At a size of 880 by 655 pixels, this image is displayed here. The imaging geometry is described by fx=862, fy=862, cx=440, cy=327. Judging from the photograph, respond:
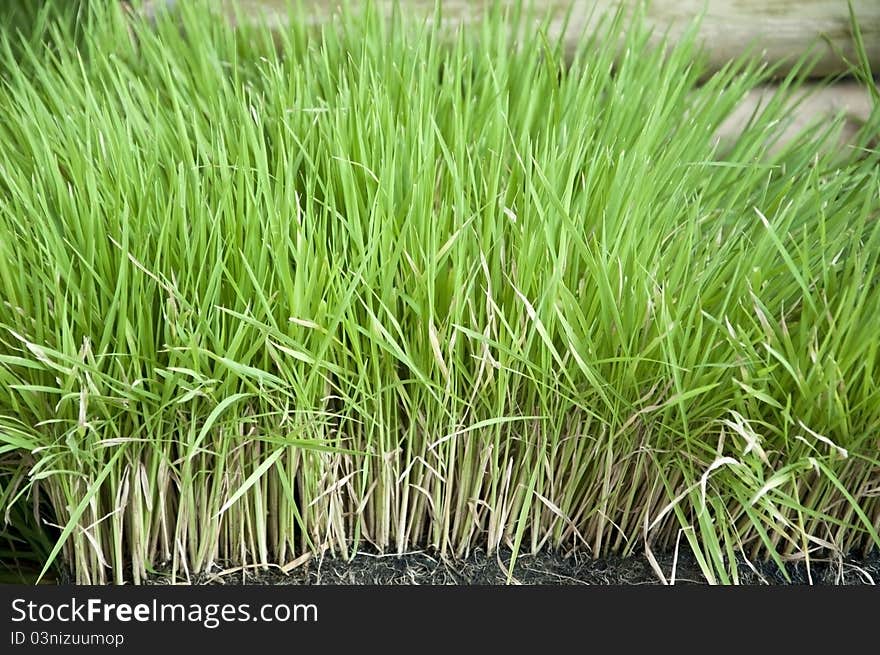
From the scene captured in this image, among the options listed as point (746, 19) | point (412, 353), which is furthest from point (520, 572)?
point (746, 19)

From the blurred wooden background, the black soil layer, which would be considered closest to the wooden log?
the blurred wooden background

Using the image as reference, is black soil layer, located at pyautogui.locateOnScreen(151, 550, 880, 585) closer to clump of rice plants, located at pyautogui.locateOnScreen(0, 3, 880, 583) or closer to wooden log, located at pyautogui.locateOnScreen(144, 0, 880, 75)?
clump of rice plants, located at pyautogui.locateOnScreen(0, 3, 880, 583)

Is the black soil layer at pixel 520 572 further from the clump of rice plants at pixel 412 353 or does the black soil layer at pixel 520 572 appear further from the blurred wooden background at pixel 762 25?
the blurred wooden background at pixel 762 25

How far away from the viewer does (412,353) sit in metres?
0.92

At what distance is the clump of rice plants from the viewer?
34.3 inches

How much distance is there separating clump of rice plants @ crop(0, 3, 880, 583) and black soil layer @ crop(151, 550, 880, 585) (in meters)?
0.02

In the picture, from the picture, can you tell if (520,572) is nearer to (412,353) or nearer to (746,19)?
(412,353)

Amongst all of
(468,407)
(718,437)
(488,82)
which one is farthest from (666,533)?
(488,82)

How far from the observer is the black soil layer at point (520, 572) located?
95cm

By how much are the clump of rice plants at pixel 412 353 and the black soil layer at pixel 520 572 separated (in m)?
0.02

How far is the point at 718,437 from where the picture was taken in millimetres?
937

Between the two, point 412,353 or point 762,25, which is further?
point 762,25

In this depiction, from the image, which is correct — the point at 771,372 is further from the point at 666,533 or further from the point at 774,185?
the point at 774,185

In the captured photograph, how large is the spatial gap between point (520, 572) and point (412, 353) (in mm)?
275
